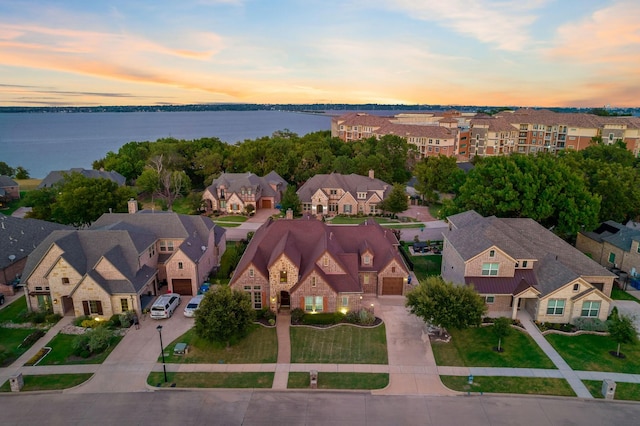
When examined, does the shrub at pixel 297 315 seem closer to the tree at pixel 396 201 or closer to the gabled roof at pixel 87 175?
the tree at pixel 396 201

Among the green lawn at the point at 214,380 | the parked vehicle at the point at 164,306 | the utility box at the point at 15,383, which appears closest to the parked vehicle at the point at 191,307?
the parked vehicle at the point at 164,306

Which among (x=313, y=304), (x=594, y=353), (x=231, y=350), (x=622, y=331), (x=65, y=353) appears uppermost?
(x=622, y=331)

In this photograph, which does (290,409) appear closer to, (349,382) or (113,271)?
(349,382)

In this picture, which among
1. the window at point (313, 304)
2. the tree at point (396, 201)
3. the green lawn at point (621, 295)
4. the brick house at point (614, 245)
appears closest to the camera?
the window at point (313, 304)

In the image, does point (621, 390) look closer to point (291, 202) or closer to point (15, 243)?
point (291, 202)

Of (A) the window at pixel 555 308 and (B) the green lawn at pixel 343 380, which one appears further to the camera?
(A) the window at pixel 555 308

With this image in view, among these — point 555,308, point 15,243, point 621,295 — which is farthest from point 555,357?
point 15,243
